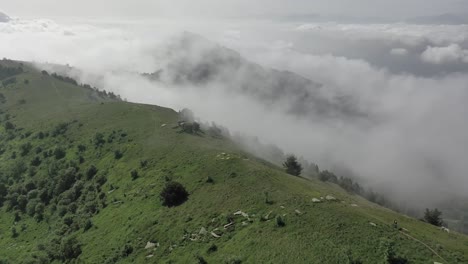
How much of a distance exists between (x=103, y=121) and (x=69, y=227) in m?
63.5

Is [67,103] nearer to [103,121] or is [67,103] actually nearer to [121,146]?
[103,121]

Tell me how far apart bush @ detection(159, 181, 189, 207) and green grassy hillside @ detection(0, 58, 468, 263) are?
1618 mm

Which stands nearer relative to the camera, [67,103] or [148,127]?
[148,127]

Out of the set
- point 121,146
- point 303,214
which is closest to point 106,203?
point 121,146

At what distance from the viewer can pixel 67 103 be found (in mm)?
169375

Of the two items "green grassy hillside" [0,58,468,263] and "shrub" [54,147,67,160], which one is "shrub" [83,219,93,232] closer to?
"green grassy hillside" [0,58,468,263]

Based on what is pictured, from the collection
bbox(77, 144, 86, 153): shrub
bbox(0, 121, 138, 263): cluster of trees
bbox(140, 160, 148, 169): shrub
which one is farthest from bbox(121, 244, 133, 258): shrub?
bbox(77, 144, 86, 153): shrub

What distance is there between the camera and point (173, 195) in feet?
196

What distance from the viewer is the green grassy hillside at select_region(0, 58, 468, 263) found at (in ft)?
133

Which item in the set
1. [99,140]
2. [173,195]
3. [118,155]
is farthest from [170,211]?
[99,140]

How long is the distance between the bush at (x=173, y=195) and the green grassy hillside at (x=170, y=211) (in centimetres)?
162

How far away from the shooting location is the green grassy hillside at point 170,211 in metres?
40.6

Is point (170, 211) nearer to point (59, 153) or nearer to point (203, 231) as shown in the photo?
point (203, 231)

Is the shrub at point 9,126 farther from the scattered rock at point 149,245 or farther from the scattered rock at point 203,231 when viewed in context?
the scattered rock at point 203,231
